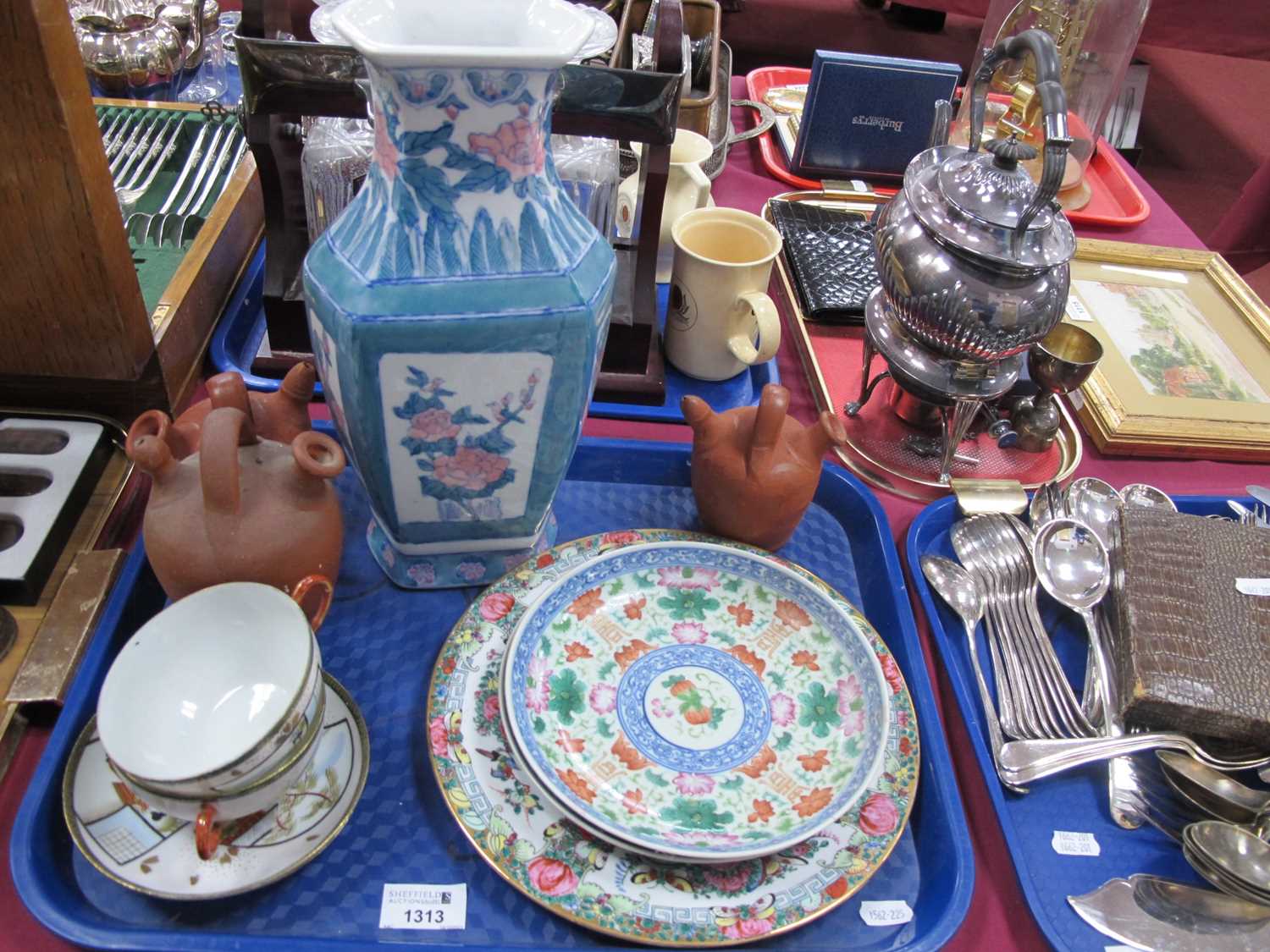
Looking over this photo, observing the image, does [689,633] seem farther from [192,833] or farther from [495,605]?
[192,833]

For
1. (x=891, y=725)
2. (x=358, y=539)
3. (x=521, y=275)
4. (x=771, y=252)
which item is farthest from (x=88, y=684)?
(x=771, y=252)

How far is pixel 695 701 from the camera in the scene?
2.03ft

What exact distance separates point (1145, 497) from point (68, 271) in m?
0.93

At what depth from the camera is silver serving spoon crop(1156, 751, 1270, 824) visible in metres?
0.59

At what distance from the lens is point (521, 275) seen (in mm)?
522

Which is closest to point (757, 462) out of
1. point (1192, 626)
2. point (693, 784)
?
point (693, 784)

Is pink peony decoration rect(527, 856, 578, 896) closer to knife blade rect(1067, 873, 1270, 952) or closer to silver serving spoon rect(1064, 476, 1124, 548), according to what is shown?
knife blade rect(1067, 873, 1270, 952)

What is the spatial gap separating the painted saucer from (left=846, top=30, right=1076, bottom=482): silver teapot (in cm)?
55

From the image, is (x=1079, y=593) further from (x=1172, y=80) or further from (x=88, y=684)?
(x=1172, y=80)

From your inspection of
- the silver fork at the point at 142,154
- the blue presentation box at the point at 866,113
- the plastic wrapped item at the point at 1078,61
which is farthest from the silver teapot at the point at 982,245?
the silver fork at the point at 142,154

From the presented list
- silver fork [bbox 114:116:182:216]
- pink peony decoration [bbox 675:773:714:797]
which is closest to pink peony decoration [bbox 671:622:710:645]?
pink peony decoration [bbox 675:773:714:797]

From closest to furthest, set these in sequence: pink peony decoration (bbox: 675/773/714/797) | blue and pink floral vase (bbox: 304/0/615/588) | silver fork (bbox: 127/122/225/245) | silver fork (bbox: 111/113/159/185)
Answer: blue and pink floral vase (bbox: 304/0/615/588) < pink peony decoration (bbox: 675/773/714/797) < silver fork (bbox: 127/122/225/245) < silver fork (bbox: 111/113/159/185)

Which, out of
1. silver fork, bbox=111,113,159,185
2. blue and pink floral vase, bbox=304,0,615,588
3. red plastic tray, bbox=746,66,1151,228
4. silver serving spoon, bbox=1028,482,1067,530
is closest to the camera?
blue and pink floral vase, bbox=304,0,615,588

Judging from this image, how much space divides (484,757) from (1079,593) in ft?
1.60
